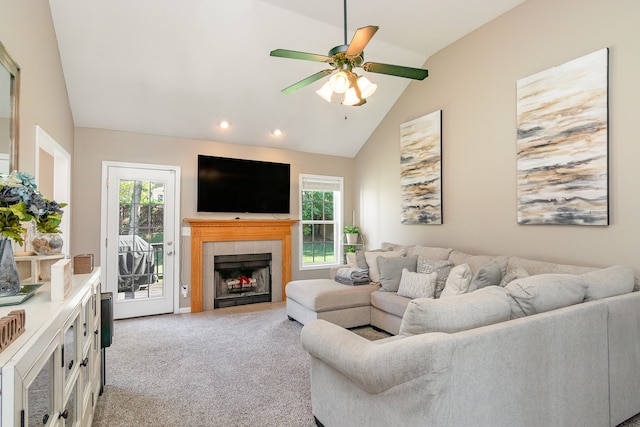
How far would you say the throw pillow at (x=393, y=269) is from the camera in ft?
13.3

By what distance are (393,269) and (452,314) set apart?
2476 mm

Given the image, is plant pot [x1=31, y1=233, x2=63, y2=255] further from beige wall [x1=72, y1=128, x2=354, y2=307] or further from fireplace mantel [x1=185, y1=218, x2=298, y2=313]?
fireplace mantel [x1=185, y1=218, x2=298, y2=313]

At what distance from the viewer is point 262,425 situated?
2223mm

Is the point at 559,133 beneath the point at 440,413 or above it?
above

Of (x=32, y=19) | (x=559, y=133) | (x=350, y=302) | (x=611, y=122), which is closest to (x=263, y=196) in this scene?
(x=350, y=302)

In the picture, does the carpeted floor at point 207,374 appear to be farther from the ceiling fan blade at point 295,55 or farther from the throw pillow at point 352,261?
the ceiling fan blade at point 295,55

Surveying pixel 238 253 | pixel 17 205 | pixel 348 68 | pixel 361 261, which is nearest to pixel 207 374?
pixel 17 205

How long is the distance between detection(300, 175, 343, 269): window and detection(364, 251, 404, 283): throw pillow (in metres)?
1.64

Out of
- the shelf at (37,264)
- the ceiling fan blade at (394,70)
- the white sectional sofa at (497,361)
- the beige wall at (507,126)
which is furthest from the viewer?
the beige wall at (507,126)

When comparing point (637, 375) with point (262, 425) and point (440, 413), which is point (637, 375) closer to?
point (440, 413)

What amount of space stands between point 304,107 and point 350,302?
283 centimetres

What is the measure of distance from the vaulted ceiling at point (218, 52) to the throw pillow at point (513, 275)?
2.67 metres

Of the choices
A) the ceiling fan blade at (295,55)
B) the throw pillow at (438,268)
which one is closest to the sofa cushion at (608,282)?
the throw pillow at (438,268)

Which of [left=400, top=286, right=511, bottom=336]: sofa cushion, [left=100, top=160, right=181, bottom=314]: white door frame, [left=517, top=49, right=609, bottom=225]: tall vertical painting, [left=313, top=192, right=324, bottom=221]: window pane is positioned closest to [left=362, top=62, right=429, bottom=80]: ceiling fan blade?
[left=517, top=49, right=609, bottom=225]: tall vertical painting
